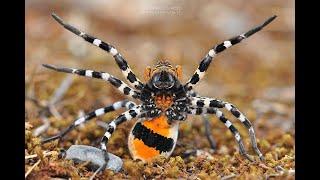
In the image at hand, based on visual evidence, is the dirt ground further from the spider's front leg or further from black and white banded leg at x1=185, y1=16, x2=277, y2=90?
black and white banded leg at x1=185, y1=16, x2=277, y2=90

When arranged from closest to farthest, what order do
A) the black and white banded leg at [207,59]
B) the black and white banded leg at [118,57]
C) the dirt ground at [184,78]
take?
the dirt ground at [184,78] < the black and white banded leg at [207,59] < the black and white banded leg at [118,57]

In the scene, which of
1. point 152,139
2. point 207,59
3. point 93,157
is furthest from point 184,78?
point 93,157

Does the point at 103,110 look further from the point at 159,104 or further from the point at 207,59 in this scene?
the point at 207,59

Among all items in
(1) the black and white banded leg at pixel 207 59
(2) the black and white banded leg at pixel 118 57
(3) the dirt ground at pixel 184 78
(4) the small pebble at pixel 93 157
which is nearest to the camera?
(4) the small pebble at pixel 93 157

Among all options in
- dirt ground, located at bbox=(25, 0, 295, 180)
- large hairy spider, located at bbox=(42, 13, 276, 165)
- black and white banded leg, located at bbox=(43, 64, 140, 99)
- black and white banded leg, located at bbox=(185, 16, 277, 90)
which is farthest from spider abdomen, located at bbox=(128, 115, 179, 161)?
black and white banded leg, located at bbox=(185, 16, 277, 90)

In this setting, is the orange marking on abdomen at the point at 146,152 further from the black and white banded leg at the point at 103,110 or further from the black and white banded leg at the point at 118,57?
the black and white banded leg at the point at 118,57

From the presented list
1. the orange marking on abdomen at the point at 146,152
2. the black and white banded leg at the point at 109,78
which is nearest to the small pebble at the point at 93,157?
the orange marking on abdomen at the point at 146,152

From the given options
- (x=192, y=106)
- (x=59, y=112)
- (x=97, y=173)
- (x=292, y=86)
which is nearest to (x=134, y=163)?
(x=97, y=173)

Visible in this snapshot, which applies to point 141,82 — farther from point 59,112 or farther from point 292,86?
point 292,86
